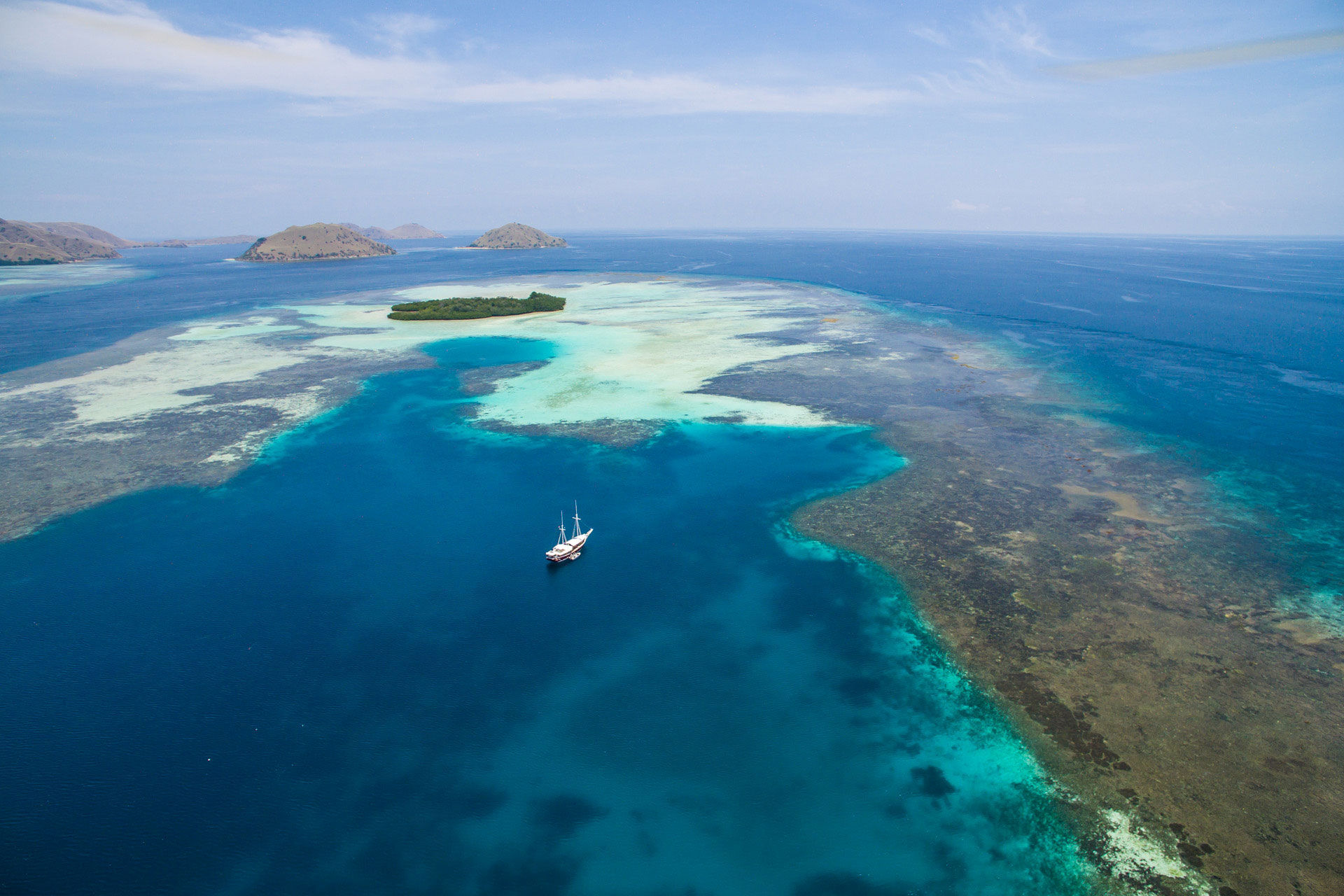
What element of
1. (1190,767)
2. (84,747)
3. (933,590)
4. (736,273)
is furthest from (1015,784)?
(736,273)

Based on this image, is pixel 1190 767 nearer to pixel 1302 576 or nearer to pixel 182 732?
pixel 1302 576

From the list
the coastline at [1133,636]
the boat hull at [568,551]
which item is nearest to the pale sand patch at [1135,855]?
the coastline at [1133,636]

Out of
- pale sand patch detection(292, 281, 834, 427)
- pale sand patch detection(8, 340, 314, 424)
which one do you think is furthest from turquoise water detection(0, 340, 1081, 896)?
pale sand patch detection(8, 340, 314, 424)

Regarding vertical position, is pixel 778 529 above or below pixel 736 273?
below

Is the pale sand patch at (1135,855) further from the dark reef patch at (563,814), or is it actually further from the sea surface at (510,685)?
the dark reef patch at (563,814)

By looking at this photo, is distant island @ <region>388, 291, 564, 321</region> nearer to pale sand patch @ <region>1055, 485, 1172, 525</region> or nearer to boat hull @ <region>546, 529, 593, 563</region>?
boat hull @ <region>546, 529, 593, 563</region>
